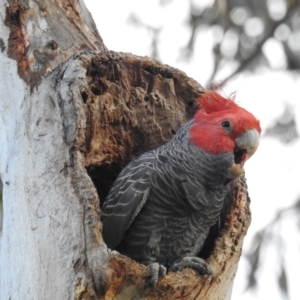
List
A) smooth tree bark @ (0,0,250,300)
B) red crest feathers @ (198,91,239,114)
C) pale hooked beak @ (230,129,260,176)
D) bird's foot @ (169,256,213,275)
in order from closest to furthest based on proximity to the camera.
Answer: smooth tree bark @ (0,0,250,300) < bird's foot @ (169,256,213,275) < pale hooked beak @ (230,129,260,176) < red crest feathers @ (198,91,239,114)

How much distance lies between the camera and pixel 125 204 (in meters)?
3.31

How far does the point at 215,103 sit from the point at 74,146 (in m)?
1.00

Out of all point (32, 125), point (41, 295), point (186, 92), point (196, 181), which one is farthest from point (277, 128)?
point (41, 295)

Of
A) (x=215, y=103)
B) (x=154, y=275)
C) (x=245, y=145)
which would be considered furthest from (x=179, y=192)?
(x=154, y=275)

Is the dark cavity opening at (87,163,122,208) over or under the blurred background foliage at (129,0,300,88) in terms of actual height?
under

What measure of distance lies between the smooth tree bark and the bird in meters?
0.20

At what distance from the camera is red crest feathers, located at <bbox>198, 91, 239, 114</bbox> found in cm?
358

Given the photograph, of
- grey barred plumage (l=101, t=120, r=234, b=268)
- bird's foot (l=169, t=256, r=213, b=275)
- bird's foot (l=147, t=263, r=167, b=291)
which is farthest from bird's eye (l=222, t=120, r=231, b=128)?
bird's foot (l=147, t=263, r=167, b=291)

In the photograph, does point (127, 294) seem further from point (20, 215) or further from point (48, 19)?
point (48, 19)

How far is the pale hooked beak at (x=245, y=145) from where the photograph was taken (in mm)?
3293

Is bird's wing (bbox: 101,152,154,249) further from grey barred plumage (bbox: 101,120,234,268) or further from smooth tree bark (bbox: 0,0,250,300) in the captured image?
smooth tree bark (bbox: 0,0,250,300)

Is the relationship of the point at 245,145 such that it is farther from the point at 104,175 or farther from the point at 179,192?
the point at 104,175

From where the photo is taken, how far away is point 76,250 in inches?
107

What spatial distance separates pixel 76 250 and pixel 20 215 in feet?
1.42
